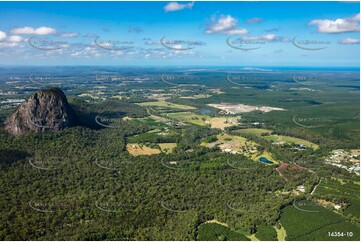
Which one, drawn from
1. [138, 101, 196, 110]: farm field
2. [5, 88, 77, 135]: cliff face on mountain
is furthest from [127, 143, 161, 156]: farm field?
[138, 101, 196, 110]: farm field

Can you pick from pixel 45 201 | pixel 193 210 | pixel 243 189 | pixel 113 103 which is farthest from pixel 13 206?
pixel 113 103

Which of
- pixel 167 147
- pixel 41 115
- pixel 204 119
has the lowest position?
pixel 167 147

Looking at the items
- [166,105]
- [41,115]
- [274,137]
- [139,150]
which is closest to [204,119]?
[274,137]

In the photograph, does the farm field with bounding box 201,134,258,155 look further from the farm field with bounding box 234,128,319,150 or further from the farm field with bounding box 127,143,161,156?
the farm field with bounding box 127,143,161,156

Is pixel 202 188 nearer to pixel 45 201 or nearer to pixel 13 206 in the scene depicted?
pixel 45 201

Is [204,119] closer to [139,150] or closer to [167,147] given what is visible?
[167,147]

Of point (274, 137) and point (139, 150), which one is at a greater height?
point (139, 150)

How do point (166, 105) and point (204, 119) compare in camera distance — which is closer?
point (204, 119)

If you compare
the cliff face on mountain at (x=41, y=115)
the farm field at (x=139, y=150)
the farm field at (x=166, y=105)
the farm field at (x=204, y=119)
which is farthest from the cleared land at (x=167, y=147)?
the farm field at (x=166, y=105)
